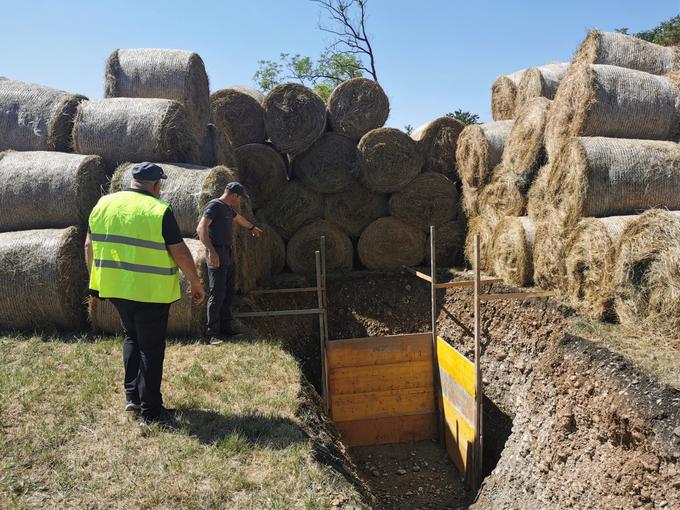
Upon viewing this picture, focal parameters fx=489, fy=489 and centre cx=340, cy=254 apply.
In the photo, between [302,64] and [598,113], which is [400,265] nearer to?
[598,113]

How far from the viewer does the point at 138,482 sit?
10.1ft

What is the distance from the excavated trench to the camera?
4244mm

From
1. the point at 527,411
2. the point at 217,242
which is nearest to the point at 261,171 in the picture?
the point at 217,242

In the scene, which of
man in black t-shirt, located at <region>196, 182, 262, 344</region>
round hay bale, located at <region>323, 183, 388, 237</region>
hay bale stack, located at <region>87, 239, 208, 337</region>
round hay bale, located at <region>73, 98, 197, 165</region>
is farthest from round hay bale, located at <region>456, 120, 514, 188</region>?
hay bale stack, located at <region>87, 239, 208, 337</region>

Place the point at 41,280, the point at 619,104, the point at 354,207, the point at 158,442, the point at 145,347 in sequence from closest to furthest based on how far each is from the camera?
the point at 158,442
the point at 145,347
the point at 41,280
the point at 619,104
the point at 354,207

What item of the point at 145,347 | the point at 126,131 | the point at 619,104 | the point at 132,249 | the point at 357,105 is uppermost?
the point at 357,105

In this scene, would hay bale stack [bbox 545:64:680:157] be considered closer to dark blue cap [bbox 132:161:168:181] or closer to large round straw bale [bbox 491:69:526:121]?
large round straw bale [bbox 491:69:526:121]

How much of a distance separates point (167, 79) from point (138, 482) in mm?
6268

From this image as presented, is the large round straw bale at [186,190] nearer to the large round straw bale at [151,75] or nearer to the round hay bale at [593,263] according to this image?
the large round straw bale at [151,75]

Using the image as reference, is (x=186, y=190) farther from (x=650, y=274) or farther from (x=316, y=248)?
(x=650, y=274)

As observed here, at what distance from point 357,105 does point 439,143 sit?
1.81 m

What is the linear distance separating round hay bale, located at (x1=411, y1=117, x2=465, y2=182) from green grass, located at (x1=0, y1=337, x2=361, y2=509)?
5.79 m

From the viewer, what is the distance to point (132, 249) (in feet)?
12.1

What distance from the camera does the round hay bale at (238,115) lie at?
8969 mm
